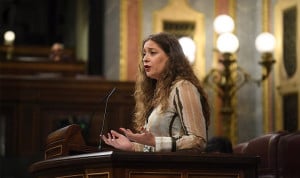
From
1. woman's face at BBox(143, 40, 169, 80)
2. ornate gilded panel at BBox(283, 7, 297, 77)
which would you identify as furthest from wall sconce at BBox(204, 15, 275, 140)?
woman's face at BBox(143, 40, 169, 80)

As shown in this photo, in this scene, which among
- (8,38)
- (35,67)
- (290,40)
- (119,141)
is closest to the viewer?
(119,141)

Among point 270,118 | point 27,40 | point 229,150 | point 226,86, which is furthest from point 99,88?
point 27,40

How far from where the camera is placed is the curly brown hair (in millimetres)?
3934

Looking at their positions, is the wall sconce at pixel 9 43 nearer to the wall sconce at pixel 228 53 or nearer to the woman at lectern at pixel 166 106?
the wall sconce at pixel 228 53

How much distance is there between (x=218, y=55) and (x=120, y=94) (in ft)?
6.53

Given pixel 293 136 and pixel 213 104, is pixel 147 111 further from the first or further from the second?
pixel 213 104

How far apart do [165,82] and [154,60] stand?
13cm

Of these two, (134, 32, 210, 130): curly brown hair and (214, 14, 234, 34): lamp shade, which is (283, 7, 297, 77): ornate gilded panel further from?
(134, 32, 210, 130): curly brown hair

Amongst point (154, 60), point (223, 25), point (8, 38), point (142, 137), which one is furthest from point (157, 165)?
point (8, 38)

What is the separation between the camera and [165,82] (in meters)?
3.98

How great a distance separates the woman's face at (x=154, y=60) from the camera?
13.1ft

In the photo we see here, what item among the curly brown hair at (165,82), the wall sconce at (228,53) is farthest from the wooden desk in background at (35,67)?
the curly brown hair at (165,82)

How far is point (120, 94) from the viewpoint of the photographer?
9.54 meters

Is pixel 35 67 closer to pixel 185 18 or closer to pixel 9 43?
pixel 185 18
